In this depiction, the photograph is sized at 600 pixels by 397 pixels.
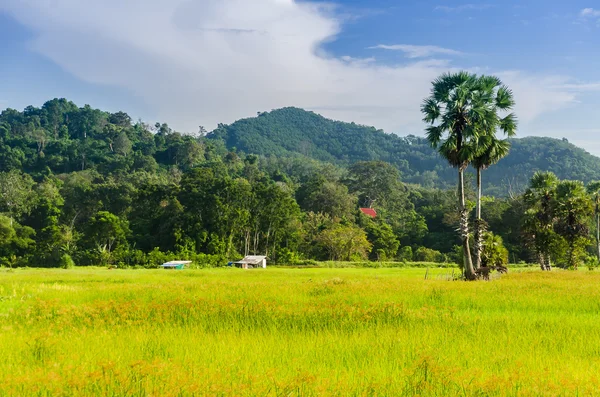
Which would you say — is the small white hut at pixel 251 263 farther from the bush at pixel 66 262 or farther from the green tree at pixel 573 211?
the green tree at pixel 573 211

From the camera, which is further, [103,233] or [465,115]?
[103,233]

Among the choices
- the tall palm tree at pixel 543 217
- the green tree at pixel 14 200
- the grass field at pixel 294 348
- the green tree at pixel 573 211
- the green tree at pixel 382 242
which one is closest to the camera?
the grass field at pixel 294 348

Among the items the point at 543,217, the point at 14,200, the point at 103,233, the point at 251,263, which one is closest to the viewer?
the point at 543,217

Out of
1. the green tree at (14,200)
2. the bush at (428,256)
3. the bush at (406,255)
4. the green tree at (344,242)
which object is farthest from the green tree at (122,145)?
the bush at (428,256)

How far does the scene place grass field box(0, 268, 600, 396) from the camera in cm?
525

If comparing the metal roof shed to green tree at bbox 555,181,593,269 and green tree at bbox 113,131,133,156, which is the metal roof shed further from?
green tree at bbox 113,131,133,156

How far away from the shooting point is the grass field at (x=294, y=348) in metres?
5.25

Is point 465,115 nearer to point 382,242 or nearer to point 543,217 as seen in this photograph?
point 543,217

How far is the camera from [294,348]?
742 cm

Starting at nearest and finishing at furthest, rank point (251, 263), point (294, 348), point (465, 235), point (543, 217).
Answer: point (294, 348), point (465, 235), point (543, 217), point (251, 263)

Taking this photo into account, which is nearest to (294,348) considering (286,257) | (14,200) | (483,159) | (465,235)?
(465,235)

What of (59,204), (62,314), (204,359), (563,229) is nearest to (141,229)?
(59,204)

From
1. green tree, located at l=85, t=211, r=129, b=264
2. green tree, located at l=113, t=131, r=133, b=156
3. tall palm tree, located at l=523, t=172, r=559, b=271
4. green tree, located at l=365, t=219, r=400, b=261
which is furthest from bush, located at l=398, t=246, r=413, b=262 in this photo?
green tree, located at l=113, t=131, r=133, b=156

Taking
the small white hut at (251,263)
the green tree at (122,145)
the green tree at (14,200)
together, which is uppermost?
the green tree at (122,145)
